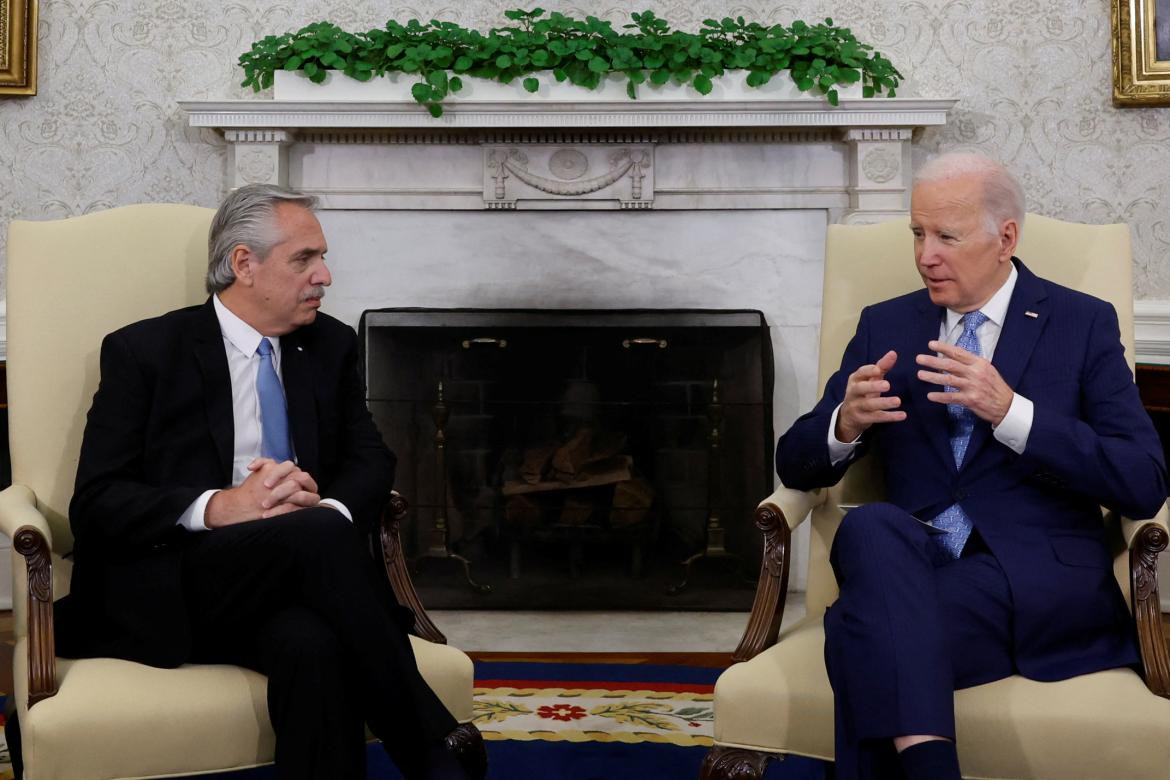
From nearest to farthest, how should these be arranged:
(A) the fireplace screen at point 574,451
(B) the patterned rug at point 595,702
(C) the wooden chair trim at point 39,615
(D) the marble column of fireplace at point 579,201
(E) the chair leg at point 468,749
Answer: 1. (C) the wooden chair trim at point 39,615
2. (E) the chair leg at point 468,749
3. (B) the patterned rug at point 595,702
4. (D) the marble column of fireplace at point 579,201
5. (A) the fireplace screen at point 574,451

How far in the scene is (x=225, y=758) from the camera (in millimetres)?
1688

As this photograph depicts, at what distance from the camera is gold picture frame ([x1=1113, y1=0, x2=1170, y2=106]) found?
3.77 metres

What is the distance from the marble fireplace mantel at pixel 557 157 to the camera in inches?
146

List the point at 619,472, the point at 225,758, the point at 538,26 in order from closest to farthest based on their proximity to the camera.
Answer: the point at 225,758 < the point at 538,26 < the point at 619,472

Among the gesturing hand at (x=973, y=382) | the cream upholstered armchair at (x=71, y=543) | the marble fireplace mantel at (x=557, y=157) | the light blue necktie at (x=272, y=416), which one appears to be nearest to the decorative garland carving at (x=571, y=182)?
the marble fireplace mantel at (x=557, y=157)

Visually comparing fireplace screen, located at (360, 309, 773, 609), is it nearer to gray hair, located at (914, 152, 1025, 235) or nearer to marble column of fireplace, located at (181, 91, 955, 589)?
marble column of fireplace, located at (181, 91, 955, 589)

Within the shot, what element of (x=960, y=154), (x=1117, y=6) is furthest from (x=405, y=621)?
(x=1117, y=6)

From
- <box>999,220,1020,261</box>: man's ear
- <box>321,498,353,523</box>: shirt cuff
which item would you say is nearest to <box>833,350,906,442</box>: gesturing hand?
<box>999,220,1020,261</box>: man's ear

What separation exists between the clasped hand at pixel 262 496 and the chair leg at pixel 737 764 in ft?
2.54

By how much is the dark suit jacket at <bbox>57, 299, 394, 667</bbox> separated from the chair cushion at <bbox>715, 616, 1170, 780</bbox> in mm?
766

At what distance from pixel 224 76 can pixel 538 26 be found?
1128 millimetres

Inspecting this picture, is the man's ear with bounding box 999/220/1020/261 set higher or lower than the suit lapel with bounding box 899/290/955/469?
higher

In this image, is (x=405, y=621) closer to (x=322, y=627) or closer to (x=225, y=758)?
(x=322, y=627)

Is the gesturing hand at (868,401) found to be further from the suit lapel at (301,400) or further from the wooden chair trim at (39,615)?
the wooden chair trim at (39,615)
